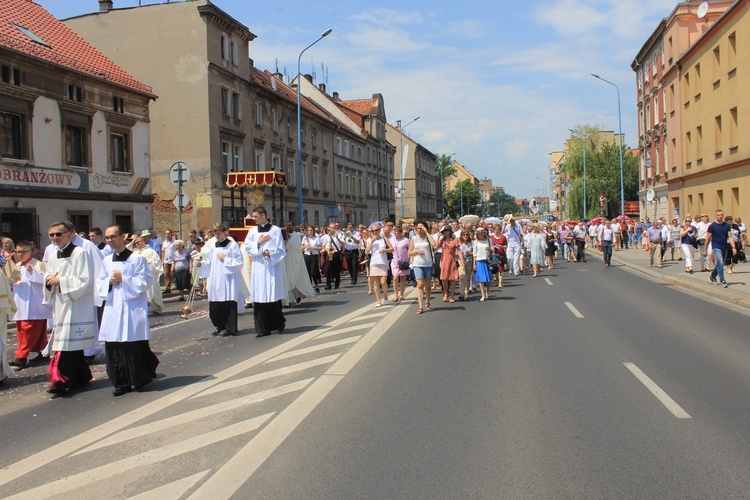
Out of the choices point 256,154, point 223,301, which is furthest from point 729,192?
point 223,301

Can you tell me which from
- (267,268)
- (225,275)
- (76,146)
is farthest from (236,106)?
(267,268)

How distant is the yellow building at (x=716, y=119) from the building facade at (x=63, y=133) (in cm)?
2503

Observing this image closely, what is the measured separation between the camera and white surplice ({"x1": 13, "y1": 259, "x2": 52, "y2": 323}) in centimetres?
945

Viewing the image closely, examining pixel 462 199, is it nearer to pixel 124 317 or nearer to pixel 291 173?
pixel 291 173

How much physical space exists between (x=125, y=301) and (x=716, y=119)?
33271mm

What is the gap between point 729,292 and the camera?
15.4 m

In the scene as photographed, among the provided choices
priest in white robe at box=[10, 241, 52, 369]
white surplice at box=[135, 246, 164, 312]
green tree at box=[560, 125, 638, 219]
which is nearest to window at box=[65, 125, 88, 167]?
white surplice at box=[135, 246, 164, 312]

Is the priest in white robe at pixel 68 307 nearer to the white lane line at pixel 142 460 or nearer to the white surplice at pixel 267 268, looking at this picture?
A: the white lane line at pixel 142 460

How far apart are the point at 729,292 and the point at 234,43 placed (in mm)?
28657

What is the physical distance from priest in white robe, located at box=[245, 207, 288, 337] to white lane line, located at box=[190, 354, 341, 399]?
2508mm

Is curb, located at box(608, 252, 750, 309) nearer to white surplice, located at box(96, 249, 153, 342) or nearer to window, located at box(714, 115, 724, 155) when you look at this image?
white surplice, located at box(96, 249, 153, 342)

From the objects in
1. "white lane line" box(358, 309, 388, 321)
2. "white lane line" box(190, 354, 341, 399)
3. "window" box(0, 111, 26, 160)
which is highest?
"window" box(0, 111, 26, 160)

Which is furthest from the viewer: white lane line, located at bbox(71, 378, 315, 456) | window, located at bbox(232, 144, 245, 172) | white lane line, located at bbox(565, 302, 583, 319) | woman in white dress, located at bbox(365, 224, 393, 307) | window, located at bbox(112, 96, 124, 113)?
window, located at bbox(232, 144, 245, 172)

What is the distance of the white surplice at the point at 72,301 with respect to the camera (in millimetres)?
7254
